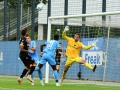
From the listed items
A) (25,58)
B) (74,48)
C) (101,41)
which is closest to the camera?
(25,58)

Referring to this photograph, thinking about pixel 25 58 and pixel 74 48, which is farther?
pixel 74 48

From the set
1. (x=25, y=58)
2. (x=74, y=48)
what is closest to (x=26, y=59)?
(x=25, y=58)

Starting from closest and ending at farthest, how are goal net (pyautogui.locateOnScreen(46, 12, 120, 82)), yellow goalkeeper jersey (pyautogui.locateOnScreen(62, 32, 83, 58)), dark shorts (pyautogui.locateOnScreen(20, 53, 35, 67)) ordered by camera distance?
dark shorts (pyautogui.locateOnScreen(20, 53, 35, 67)) < yellow goalkeeper jersey (pyautogui.locateOnScreen(62, 32, 83, 58)) < goal net (pyautogui.locateOnScreen(46, 12, 120, 82))

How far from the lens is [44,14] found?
36.0 m

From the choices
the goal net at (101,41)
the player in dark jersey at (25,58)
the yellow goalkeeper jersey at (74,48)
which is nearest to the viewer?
the player in dark jersey at (25,58)

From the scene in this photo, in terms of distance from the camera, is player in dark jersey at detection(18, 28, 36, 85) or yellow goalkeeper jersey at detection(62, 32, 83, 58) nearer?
player in dark jersey at detection(18, 28, 36, 85)

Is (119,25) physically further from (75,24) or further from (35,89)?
(35,89)

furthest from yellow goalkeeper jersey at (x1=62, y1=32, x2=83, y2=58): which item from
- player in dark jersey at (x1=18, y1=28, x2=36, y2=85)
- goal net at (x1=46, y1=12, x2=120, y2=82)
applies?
player in dark jersey at (x1=18, y1=28, x2=36, y2=85)

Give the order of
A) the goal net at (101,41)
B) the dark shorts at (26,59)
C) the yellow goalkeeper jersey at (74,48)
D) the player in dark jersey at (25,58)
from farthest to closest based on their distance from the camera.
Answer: the goal net at (101,41)
the yellow goalkeeper jersey at (74,48)
the dark shorts at (26,59)
the player in dark jersey at (25,58)

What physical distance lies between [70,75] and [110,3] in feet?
19.2

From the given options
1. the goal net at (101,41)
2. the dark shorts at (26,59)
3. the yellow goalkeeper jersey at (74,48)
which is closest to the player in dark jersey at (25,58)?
the dark shorts at (26,59)

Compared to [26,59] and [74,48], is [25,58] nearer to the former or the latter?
[26,59]

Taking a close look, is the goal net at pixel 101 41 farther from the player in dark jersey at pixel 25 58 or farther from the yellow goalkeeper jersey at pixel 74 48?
the player in dark jersey at pixel 25 58

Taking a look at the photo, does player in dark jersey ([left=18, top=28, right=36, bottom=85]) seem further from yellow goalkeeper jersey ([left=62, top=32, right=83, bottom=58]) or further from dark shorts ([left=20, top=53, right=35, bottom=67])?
yellow goalkeeper jersey ([left=62, top=32, right=83, bottom=58])
